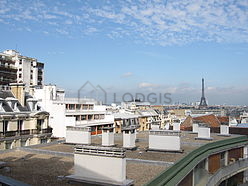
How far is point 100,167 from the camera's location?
11.3 meters

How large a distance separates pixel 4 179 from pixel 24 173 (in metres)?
2.55

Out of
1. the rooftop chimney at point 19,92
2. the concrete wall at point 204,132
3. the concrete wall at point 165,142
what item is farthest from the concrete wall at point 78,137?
the rooftop chimney at point 19,92

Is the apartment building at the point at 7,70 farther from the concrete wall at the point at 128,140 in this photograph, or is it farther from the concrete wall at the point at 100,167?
the concrete wall at the point at 100,167

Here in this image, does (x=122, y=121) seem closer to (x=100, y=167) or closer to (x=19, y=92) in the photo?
(x=19, y=92)

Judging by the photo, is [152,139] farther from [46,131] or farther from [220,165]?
[46,131]

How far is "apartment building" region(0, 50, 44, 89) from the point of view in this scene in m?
77.7

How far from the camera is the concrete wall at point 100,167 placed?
10961 mm

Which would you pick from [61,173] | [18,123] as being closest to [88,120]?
[18,123]

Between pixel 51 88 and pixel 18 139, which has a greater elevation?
pixel 51 88

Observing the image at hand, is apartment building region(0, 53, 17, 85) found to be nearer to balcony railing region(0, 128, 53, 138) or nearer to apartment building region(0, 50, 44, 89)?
apartment building region(0, 50, 44, 89)

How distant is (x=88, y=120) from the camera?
50.4m

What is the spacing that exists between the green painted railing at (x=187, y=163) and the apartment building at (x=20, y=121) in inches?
864

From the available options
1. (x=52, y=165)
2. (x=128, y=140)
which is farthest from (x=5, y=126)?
(x=52, y=165)

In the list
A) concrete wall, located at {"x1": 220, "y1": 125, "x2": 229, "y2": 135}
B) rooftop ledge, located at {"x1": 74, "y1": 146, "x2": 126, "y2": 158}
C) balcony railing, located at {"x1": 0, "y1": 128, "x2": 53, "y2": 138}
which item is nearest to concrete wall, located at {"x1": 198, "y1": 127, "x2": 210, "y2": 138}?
concrete wall, located at {"x1": 220, "y1": 125, "x2": 229, "y2": 135}
